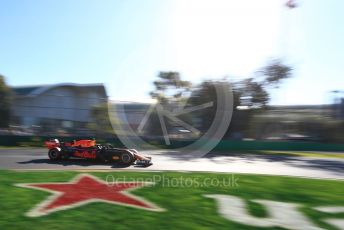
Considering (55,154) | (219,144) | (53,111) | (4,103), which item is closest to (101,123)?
(53,111)

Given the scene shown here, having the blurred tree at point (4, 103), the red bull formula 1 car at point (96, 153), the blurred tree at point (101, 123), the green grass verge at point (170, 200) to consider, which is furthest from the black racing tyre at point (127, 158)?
the blurred tree at point (4, 103)

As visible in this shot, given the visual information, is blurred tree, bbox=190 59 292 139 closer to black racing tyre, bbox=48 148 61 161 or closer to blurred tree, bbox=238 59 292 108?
blurred tree, bbox=238 59 292 108

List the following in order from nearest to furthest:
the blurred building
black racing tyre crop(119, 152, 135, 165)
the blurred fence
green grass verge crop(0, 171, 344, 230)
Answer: green grass verge crop(0, 171, 344, 230)
black racing tyre crop(119, 152, 135, 165)
the blurred fence
the blurred building

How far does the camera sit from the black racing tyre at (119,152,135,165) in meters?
14.1

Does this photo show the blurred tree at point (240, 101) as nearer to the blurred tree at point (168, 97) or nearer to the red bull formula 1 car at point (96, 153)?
the blurred tree at point (168, 97)

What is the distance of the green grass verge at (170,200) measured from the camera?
634 centimetres

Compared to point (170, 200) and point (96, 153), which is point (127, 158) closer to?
point (96, 153)

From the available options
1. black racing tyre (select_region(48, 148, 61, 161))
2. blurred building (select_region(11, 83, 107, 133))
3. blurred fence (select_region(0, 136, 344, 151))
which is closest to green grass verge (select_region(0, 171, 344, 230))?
black racing tyre (select_region(48, 148, 61, 161))

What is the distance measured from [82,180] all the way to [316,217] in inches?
220

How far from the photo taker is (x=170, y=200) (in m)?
7.74

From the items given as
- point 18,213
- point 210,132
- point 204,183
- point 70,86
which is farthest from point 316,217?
point 70,86

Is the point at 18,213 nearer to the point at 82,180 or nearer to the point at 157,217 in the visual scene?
the point at 157,217

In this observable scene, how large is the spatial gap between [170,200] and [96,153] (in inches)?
292

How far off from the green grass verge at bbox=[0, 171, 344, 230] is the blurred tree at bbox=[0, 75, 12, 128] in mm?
23756
